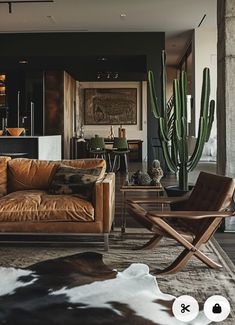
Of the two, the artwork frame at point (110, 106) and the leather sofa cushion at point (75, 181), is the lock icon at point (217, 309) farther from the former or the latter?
the artwork frame at point (110, 106)

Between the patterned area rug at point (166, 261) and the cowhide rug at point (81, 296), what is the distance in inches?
5.9

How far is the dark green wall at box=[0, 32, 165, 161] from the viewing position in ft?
35.4

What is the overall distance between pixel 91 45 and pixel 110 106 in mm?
5880

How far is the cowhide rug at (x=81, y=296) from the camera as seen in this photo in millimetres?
2313

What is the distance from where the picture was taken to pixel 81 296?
8.70 ft

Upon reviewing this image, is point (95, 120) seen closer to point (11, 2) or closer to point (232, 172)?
point (11, 2)

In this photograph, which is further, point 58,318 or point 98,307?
point 98,307

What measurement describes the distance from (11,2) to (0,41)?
287cm

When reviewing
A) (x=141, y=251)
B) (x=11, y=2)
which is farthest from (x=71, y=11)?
(x=141, y=251)

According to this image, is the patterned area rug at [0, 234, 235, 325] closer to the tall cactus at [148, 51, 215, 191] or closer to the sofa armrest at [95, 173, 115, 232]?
the sofa armrest at [95, 173, 115, 232]

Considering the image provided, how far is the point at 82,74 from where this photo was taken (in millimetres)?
14586

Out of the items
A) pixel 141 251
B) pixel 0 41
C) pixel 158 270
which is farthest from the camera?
pixel 0 41

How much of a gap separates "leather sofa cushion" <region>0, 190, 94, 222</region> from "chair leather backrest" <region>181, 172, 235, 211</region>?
0.91 meters

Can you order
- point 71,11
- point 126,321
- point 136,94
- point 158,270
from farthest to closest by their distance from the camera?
point 136,94
point 71,11
point 158,270
point 126,321
